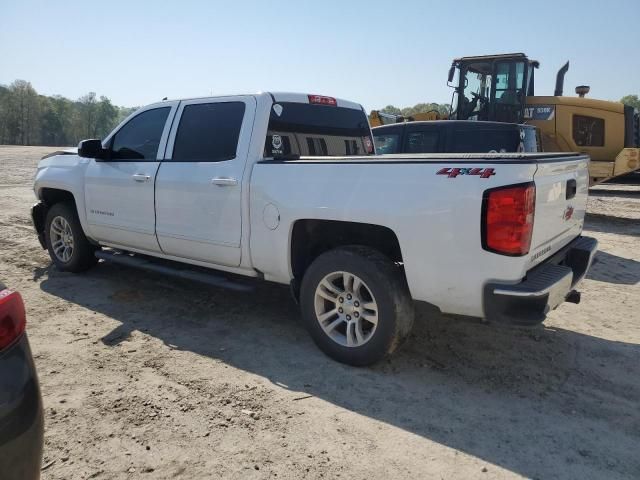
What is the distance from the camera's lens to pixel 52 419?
2889mm

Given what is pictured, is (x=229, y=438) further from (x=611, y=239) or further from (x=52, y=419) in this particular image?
(x=611, y=239)

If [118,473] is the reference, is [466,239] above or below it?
above

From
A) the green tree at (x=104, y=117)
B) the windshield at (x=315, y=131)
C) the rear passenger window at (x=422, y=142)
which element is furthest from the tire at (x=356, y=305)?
the green tree at (x=104, y=117)

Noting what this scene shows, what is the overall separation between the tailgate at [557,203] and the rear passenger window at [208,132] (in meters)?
2.44

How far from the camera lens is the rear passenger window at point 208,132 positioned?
423 cm

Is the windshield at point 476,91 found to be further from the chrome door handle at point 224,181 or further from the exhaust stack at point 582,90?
the chrome door handle at point 224,181

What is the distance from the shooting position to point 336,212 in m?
3.43

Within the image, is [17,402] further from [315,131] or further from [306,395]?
[315,131]

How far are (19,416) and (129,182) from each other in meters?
3.48

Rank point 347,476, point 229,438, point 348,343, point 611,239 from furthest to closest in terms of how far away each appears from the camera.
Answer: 1. point 611,239
2. point 348,343
3. point 229,438
4. point 347,476

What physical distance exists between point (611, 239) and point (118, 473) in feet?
29.7

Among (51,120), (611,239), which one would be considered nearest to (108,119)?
(51,120)

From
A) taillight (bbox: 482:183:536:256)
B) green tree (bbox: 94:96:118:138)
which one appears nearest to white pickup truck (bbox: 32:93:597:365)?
taillight (bbox: 482:183:536:256)

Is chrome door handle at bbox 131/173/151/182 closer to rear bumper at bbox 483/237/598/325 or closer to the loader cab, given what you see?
rear bumper at bbox 483/237/598/325
